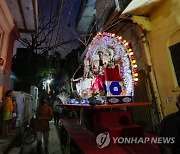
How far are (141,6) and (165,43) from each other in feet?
6.57

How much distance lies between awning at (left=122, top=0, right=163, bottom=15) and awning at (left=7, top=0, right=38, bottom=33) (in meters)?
4.36

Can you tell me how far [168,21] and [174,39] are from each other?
84 cm

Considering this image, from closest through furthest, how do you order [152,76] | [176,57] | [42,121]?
1. [176,57]
2. [42,121]
3. [152,76]

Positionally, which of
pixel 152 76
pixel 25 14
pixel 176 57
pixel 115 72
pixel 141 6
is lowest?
pixel 152 76

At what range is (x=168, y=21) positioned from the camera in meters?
6.79

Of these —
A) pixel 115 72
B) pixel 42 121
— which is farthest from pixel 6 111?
pixel 115 72

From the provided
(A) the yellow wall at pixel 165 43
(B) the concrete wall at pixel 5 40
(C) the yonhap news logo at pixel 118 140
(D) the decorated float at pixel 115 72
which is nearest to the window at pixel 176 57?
(A) the yellow wall at pixel 165 43

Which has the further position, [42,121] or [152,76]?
[152,76]

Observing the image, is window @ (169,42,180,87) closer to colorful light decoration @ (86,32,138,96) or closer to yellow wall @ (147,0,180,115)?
yellow wall @ (147,0,180,115)

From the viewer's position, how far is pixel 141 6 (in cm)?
720

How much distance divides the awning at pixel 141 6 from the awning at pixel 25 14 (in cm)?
436

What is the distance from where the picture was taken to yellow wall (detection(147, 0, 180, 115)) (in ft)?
21.4

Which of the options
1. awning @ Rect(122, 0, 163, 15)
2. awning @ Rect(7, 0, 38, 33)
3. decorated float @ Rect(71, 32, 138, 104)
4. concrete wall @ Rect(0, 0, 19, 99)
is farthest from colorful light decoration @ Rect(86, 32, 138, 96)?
concrete wall @ Rect(0, 0, 19, 99)

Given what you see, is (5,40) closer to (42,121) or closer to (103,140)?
(42,121)
